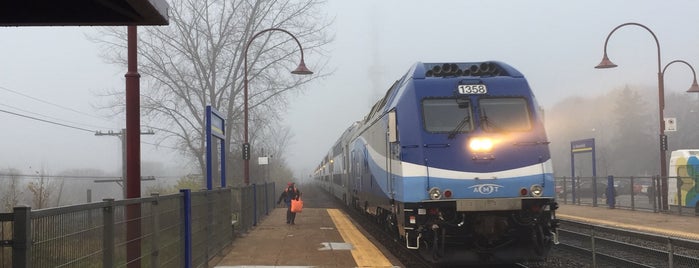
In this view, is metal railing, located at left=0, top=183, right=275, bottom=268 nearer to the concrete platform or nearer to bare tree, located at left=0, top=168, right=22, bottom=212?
the concrete platform

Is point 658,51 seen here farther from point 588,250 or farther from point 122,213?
point 122,213

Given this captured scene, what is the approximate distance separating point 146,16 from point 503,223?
6.89 m

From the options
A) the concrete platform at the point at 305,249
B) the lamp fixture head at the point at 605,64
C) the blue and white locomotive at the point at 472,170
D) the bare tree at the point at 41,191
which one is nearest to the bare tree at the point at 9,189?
the bare tree at the point at 41,191

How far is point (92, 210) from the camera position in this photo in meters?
4.99

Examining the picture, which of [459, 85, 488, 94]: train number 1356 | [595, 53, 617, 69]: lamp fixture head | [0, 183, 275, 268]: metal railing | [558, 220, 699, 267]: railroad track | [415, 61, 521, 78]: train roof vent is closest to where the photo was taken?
[0, 183, 275, 268]: metal railing

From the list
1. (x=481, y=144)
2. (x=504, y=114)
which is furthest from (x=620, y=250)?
(x=481, y=144)

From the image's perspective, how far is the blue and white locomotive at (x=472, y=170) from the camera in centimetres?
930

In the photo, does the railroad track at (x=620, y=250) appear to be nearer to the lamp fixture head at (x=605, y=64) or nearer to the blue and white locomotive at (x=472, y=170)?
the blue and white locomotive at (x=472, y=170)

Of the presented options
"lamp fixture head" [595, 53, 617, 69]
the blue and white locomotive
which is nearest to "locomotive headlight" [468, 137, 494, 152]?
the blue and white locomotive

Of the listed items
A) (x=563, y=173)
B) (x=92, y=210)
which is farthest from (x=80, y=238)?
(x=563, y=173)

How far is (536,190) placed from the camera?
30.8ft

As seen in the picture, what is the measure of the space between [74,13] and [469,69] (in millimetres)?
7477

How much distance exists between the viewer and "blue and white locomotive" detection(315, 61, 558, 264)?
9.30 meters

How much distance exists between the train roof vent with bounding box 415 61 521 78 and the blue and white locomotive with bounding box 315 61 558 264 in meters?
0.12
